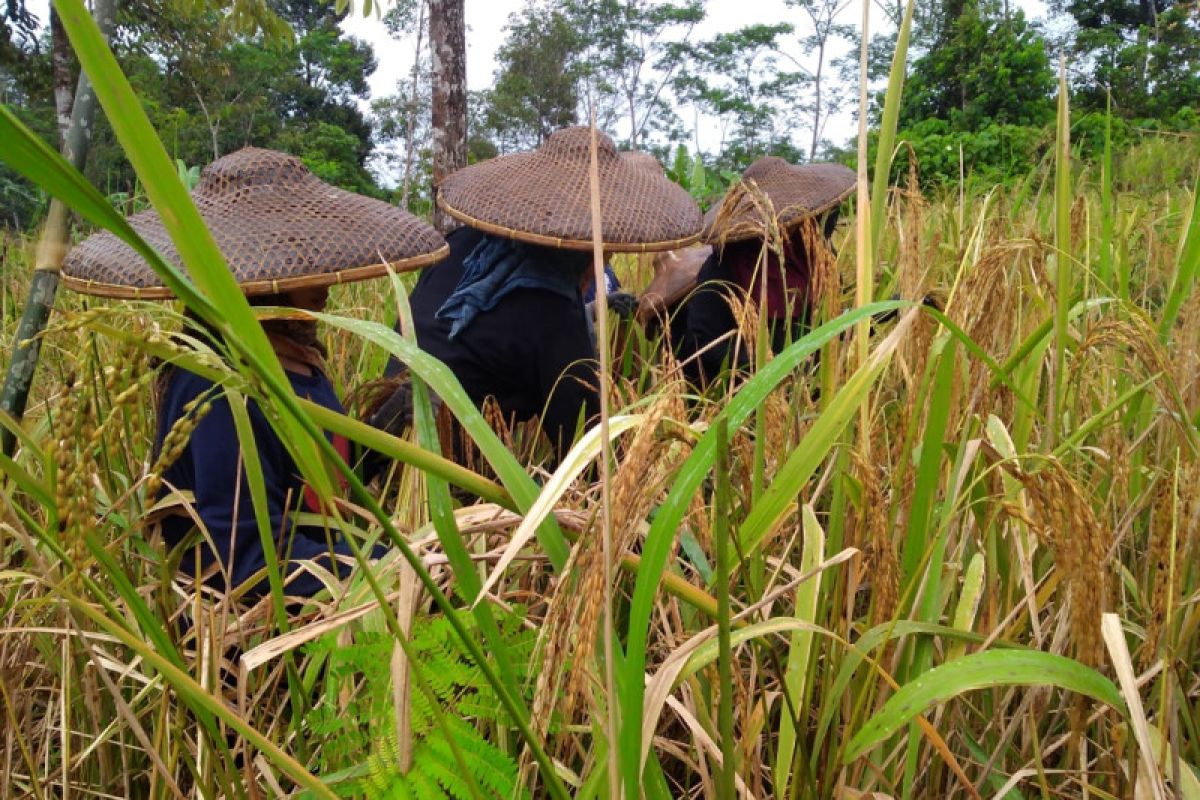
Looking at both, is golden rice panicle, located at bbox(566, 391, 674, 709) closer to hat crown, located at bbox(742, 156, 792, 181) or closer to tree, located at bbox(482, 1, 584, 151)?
hat crown, located at bbox(742, 156, 792, 181)

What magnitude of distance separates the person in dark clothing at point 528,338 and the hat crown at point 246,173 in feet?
1.96

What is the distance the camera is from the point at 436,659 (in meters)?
0.74

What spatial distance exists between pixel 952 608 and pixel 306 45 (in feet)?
93.9

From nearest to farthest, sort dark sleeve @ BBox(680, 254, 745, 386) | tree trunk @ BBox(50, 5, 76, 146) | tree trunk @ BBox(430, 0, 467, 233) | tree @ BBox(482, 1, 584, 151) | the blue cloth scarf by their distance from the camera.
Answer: the blue cloth scarf < dark sleeve @ BBox(680, 254, 745, 386) < tree trunk @ BBox(430, 0, 467, 233) < tree trunk @ BBox(50, 5, 76, 146) < tree @ BBox(482, 1, 584, 151)

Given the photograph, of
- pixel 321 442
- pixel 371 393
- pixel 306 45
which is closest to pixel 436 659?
pixel 321 442

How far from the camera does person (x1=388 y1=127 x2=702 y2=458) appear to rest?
81.6 inches

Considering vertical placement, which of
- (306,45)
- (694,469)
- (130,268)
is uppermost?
(306,45)

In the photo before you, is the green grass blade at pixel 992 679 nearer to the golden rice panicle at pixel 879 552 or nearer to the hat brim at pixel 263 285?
the golden rice panicle at pixel 879 552

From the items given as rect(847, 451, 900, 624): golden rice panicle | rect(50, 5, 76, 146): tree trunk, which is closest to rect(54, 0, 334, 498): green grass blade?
rect(847, 451, 900, 624): golden rice panicle

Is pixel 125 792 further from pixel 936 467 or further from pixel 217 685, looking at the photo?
pixel 936 467

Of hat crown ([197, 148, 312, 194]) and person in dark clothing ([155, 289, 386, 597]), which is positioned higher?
hat crown ([197, 148, 312, 194])

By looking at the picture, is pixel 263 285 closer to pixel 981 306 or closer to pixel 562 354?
pixel 562 354

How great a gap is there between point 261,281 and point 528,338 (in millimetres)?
876

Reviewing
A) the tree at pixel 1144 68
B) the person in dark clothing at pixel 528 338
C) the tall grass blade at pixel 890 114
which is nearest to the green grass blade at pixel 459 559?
the tall grass blade at pixel 890 114
